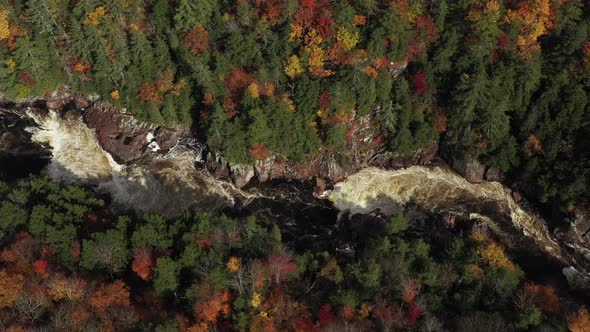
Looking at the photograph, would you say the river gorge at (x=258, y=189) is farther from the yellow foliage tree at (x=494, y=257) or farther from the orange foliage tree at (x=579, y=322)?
the orange foliage tree at (x=579, y=322)

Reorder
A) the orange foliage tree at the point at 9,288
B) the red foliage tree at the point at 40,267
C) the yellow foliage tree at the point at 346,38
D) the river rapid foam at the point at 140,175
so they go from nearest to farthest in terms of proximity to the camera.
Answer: the orange foliage tree at the point at 9,288 → the red foliage tree at the point at 40,267 → the yellow foliage tree at the point at 346,38 → the river rapid foam at the point at 140,175

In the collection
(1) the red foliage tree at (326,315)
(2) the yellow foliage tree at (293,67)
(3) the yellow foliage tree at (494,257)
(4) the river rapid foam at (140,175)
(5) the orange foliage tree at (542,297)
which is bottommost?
(4) the river rapid foam at (140,175)

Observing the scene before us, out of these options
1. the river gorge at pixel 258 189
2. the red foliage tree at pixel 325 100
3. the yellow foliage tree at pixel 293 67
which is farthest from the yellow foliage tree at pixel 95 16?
the red foliage tree at pixel 325 100

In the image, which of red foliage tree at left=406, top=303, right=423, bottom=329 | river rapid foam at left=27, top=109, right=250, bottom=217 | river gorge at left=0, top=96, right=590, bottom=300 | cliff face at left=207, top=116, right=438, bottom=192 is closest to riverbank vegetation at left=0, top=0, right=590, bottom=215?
cliff face at left=207, top=116, right=438, bottom=192

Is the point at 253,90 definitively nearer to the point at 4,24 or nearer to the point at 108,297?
the point at 108,297

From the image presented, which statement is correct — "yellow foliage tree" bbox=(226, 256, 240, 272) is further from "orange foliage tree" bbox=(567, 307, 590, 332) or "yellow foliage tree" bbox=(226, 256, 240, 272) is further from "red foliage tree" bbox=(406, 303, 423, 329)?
"orange foliage tree" bbox=(567, 307, 590, 332)

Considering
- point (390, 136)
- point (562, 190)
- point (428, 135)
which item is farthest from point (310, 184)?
point (562, 190)

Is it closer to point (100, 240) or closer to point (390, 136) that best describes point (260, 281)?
point (100, 240)
